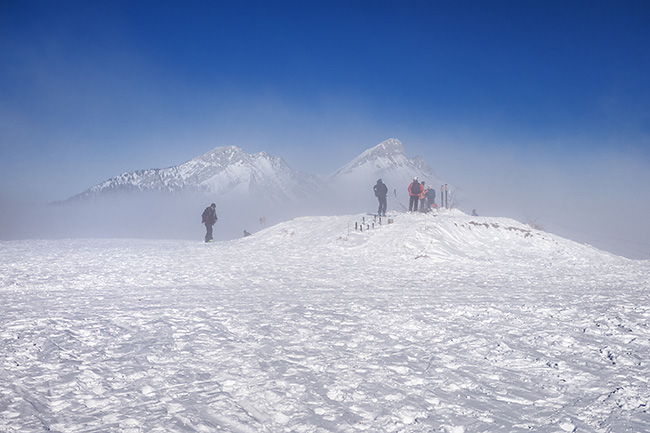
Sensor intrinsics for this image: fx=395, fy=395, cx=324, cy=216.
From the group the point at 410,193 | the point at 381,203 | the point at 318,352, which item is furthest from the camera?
the point at 410,193

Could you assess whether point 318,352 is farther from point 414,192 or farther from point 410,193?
point 414,192

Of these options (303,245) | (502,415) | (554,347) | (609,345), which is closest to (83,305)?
(502,415)

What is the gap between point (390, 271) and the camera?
14.7 m

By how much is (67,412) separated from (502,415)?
4441 millimetres

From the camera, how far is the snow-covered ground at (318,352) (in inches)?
159

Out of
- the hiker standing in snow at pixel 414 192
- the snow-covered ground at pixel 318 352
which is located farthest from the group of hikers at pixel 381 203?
the snow-covered ground at pixel 318 352

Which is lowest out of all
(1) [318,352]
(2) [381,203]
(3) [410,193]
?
(1) [318,352]

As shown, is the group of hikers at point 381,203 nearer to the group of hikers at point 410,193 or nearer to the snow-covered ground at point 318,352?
the group of hikers at point 410,193

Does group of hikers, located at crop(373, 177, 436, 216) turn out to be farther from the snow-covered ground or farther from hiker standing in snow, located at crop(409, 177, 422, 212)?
the snow-covered ground

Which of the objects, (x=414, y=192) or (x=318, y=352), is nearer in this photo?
(x=318, y=352)

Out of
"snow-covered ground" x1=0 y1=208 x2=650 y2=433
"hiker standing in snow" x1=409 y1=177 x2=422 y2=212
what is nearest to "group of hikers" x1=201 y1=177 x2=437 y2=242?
"hiker standing in snow" x1=409 y1=177 x2=422 y2=212

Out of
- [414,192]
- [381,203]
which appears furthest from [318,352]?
[414,192]

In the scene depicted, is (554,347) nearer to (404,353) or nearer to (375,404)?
(404,353)

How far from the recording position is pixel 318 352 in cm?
577
